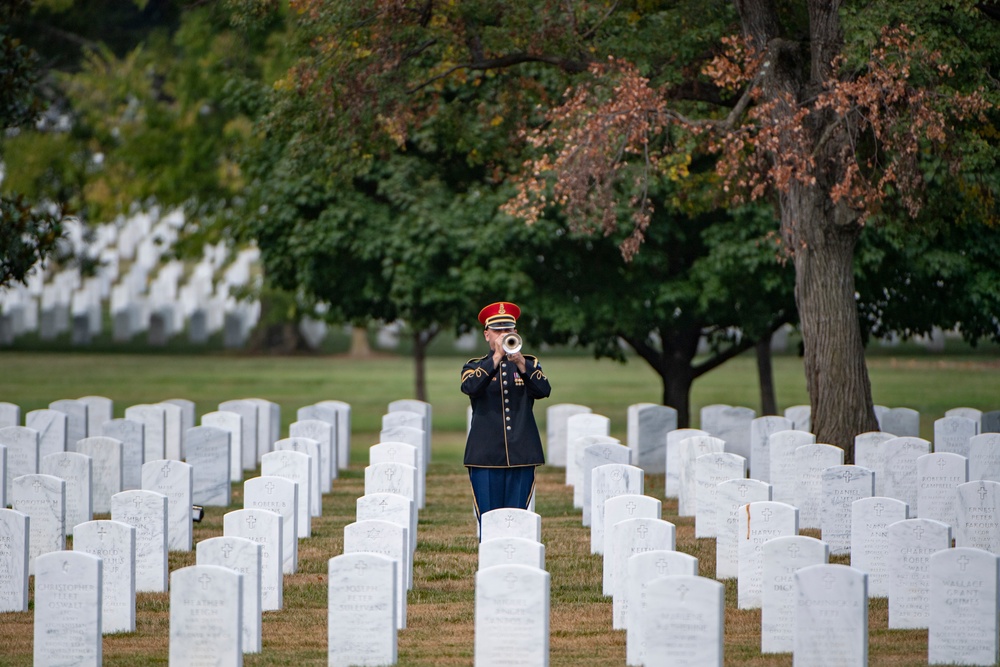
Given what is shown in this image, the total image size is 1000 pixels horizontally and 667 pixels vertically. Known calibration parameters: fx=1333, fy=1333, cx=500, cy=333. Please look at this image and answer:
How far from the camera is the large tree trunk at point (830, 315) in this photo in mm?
13492

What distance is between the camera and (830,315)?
535 inches

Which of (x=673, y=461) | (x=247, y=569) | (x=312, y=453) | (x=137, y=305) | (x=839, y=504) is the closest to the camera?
(x=247, y=569)

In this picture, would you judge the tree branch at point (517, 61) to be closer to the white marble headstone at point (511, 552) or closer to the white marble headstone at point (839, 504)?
the white marble headstone at point (839, 504)

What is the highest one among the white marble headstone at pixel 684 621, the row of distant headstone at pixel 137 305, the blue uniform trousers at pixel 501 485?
the row of distant headstone at pixel 137 305

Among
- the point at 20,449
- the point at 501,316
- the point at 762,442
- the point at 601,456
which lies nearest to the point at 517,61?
the point at 601,456

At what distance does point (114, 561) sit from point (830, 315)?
26.0 feet

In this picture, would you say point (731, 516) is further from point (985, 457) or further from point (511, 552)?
point (985, 457)

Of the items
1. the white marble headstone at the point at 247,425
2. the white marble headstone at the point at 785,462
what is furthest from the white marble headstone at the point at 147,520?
the white marble headstone at the point at 247,425

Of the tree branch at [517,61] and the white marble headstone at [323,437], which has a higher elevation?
the tree branch at [517,61]

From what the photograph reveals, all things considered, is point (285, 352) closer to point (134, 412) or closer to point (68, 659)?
point (134, 412)

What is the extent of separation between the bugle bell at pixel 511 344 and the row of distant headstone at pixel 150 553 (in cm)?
152

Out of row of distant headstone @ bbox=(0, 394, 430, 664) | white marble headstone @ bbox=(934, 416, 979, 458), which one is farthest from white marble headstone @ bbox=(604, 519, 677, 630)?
white marble headstone @ bbox=(934, 416, 979, 458)

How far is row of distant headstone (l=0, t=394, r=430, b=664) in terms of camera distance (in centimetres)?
730

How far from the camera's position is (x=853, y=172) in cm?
1222
